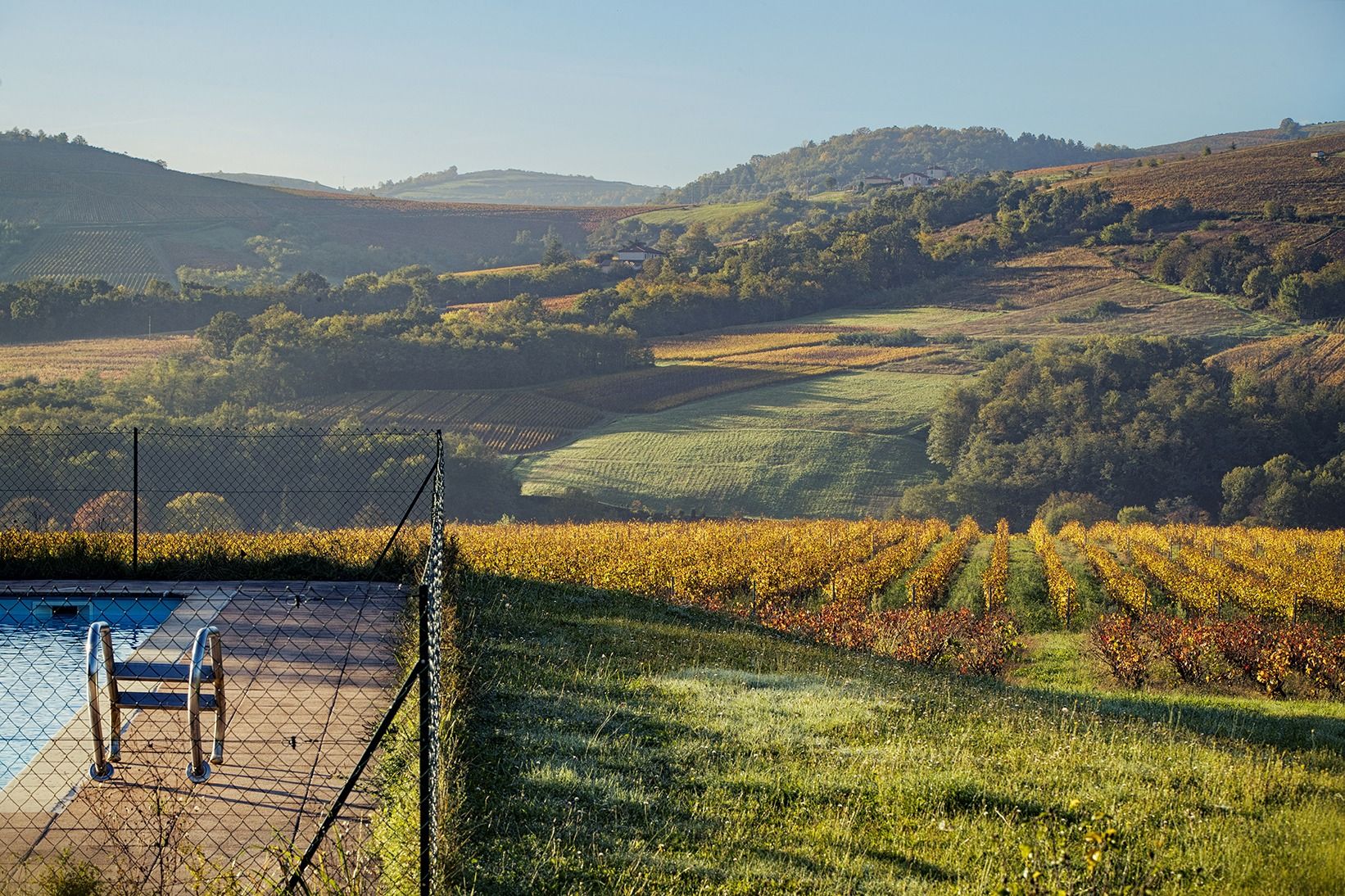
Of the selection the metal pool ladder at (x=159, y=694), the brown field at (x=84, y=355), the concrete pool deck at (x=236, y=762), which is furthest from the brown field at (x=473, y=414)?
the metal pool ladder at (x=159, y=694)

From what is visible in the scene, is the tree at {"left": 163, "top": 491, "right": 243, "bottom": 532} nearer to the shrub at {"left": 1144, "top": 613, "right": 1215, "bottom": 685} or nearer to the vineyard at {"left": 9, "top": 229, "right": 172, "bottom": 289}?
the shrub at {"left": 1144, "top": 613, "right": 1215, "bottom": 685}

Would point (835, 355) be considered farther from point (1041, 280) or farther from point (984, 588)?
point (984, 588)

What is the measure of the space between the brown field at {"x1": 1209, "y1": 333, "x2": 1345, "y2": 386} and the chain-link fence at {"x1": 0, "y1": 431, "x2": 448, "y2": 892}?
172ft

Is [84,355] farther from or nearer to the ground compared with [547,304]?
nearer to the ground

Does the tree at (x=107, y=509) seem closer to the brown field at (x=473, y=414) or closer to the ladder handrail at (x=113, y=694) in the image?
the brown field at (x=473, y=414)

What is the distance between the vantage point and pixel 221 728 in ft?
16.4

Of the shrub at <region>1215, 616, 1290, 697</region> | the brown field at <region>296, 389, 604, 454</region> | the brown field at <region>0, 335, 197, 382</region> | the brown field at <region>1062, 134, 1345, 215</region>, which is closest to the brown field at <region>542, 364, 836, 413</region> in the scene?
the brown field at <region>296, 389, 604, 454</region>

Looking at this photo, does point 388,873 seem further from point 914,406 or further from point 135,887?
point 914,406

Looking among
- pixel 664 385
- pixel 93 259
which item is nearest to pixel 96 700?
pixel 664 385

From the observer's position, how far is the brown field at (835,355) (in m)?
58.7

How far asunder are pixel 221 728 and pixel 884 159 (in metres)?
153

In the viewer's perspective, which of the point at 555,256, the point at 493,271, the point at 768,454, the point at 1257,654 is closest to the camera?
the point at 1257,654

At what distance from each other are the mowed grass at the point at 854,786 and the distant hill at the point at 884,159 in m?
131

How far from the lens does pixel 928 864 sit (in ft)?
15.4
